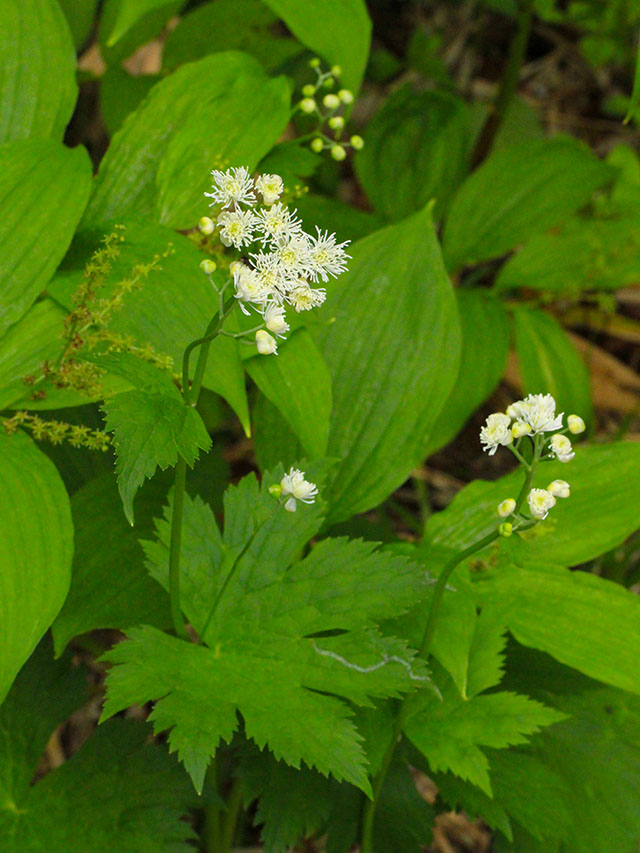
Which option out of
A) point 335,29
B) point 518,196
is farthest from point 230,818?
point 518,196

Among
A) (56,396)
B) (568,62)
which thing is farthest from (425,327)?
(568,62)

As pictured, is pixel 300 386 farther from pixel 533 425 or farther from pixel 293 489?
pixel 533 425

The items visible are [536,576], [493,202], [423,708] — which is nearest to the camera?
[423,708]

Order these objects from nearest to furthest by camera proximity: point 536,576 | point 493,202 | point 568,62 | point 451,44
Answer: point 536,576
point 493,202
point 451,44
point 568,62

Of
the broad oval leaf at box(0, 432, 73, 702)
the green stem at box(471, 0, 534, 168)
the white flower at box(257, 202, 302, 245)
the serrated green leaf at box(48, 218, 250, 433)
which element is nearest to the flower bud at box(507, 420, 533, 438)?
the white flower at box(257, 202, 302, 245)

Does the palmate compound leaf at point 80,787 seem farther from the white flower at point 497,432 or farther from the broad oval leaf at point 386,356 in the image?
the white flower at point 497,432

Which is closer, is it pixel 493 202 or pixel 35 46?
pixel 35 46

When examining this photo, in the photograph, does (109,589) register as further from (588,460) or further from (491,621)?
(588,460)

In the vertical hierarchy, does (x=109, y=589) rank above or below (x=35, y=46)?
below

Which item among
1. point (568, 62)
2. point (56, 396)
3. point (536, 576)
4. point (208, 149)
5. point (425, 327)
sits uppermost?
point (208, 149)
